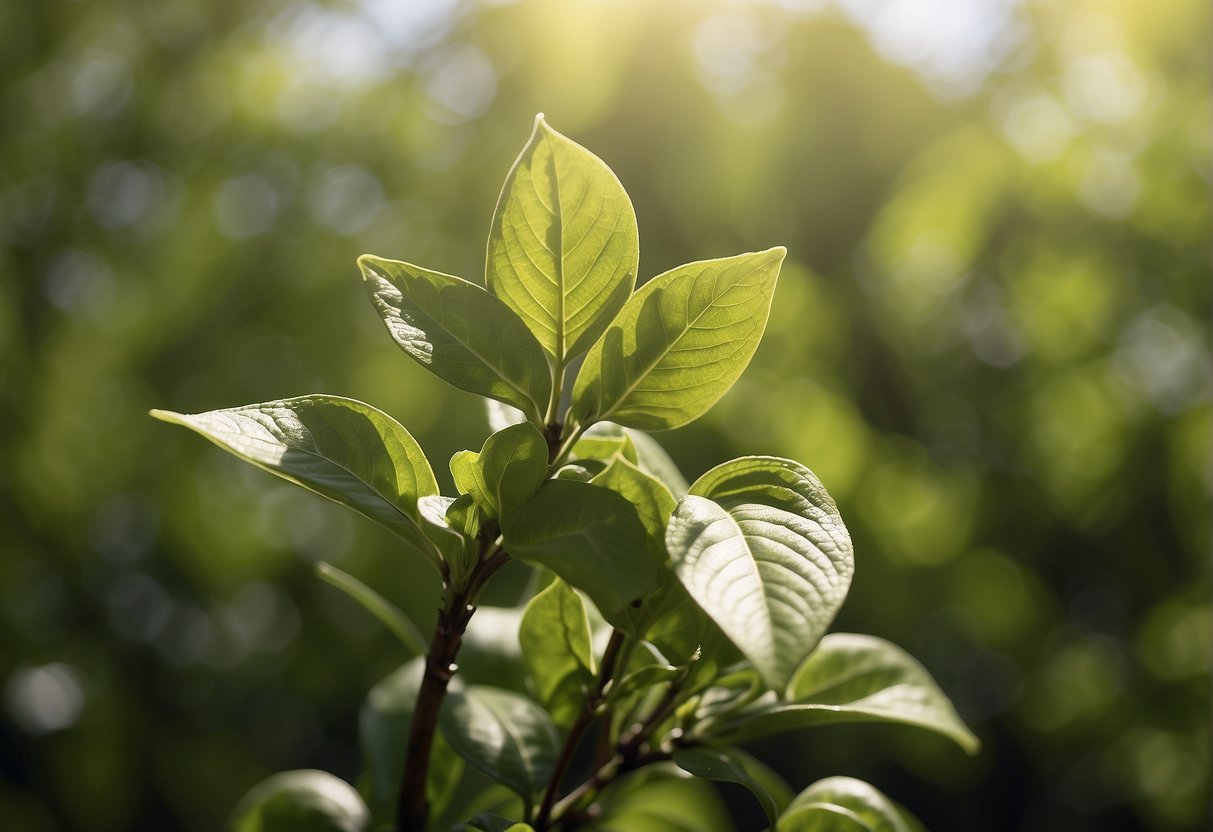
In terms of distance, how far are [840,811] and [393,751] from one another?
24 centimetres

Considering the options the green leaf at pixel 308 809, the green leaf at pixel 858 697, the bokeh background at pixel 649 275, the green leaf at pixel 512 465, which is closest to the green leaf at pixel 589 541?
the green leaf at pixel 512 465

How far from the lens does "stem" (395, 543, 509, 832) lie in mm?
308

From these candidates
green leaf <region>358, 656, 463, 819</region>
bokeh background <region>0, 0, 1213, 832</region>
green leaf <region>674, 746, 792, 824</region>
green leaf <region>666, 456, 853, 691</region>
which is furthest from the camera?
bokeh background <region>0, 0, 1213, 832</region>

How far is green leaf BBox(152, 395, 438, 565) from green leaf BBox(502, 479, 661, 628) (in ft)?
0.15

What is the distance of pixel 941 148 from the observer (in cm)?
273

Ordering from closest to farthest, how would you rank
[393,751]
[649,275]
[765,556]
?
1. [765,556]
2. [393,751]
3. [649,275]

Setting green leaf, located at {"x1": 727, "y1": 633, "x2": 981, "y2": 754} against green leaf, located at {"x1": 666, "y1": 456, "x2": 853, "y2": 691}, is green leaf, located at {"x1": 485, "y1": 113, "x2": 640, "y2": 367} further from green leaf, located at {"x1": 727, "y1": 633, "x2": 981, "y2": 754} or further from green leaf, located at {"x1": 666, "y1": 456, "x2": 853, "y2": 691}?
green leaf, located at {"x1": 727, "y1": 633, "x2": 981, "y2": 754}

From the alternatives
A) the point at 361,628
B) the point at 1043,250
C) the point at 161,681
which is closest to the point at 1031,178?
the point at 1043,250

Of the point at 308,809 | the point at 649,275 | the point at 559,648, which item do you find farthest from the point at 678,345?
the point at 649,275

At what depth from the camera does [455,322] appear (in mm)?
310

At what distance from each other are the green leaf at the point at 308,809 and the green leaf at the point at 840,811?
0.20 metres

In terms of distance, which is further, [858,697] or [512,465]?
[858,697]

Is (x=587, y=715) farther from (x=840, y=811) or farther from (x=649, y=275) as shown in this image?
(x=649, y=275)

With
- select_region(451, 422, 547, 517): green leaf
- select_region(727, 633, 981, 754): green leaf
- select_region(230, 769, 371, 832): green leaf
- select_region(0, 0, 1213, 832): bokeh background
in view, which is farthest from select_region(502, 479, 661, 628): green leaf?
select_region(0, 0, 1213, 832): bokeh background
